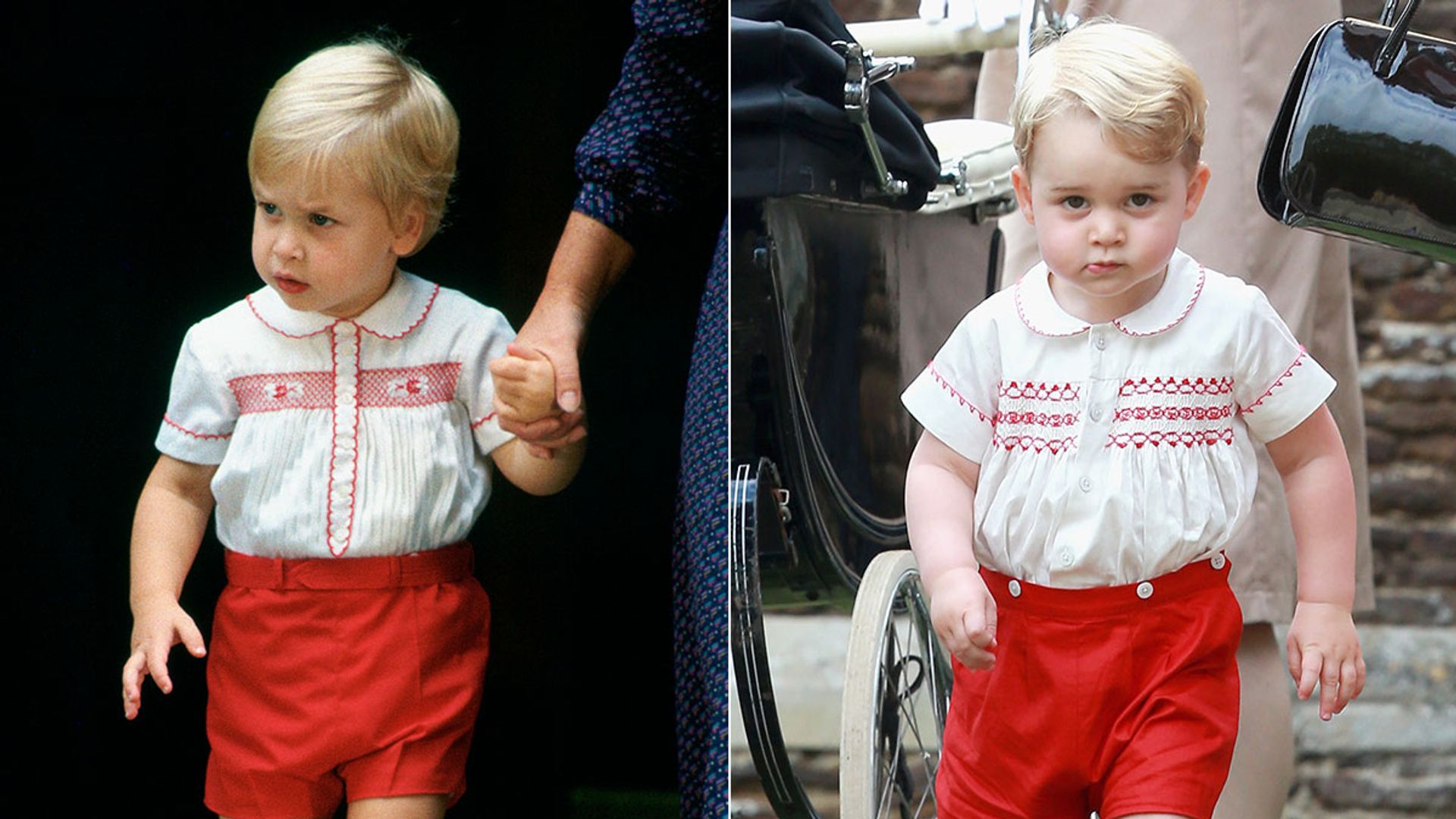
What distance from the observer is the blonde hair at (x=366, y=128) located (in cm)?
134

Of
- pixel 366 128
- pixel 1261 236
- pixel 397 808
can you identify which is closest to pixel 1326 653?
pixel 1261 236

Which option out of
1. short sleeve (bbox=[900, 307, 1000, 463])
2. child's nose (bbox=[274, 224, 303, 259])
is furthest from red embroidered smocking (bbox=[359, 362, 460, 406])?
short sleeve (bbox=[900, 307, 1000, 463])

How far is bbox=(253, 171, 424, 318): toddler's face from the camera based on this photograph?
1.34 meters

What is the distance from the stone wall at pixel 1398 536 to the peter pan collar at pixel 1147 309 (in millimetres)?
203

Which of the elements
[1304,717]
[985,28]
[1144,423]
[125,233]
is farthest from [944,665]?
[125,233]

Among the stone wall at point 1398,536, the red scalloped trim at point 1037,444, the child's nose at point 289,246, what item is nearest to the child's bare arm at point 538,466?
the child's nose at point 289,246

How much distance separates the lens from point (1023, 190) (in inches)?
53.9

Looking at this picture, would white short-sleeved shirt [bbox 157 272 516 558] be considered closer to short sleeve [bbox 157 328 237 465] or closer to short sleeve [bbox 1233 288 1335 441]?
short sleeve [bbox 157 328 237 465]

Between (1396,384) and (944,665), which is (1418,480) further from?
(944,665)

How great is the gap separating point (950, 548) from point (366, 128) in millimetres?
545

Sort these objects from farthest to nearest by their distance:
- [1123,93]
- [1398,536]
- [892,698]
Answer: [892,698] < [1398,536] < [1123,93]

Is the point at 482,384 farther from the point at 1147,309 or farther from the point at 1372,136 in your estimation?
the point at 1372,136

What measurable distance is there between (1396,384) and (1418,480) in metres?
0.11

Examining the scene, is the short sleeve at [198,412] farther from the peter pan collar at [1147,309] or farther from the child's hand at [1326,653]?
the child's hand at [1326,653]
